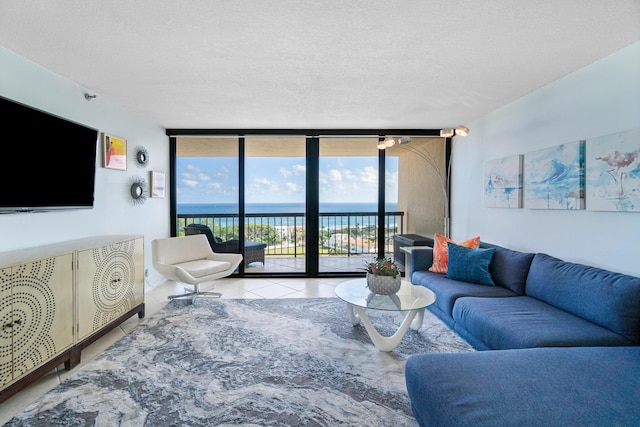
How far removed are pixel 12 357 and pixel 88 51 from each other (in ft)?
6.90

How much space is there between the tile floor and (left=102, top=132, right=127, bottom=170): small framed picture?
167 centimetres

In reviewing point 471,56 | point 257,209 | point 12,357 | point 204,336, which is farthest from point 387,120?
point 12,357

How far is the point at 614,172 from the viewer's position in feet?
6.97

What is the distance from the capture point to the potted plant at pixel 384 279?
101 inches

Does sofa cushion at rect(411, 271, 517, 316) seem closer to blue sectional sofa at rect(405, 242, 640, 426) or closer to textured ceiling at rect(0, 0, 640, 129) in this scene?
blue sectional sofa at rect(405, 242, 640, 426)

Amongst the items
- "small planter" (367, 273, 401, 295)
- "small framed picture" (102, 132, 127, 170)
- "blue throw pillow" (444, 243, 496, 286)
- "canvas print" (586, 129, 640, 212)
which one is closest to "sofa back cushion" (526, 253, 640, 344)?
"blue throw pillow" (444, 243, 496, 286)

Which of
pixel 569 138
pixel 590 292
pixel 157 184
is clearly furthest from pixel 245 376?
pixel 569 138

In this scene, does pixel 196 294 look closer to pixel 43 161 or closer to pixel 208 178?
pixel 208 178

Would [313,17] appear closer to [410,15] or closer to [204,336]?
[410,15]

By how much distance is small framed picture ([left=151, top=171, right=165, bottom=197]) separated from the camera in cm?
401

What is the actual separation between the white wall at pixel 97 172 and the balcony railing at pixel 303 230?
3.10 ft

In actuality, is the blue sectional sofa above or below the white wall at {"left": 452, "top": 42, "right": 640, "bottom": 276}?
below

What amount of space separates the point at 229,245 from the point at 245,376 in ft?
9.34

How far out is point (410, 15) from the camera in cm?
173
